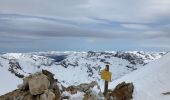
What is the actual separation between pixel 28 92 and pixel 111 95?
6515 millimetres

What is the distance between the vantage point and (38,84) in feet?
70.6

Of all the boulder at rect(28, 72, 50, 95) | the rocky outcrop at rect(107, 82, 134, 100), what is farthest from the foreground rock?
the rocky outcrop at rect(107, 82, 134, 100)

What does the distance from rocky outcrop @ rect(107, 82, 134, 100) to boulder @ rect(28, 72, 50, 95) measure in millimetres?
5672

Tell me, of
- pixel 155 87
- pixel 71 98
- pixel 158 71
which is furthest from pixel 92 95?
pixel 158 71

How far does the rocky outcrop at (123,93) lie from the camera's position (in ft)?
85.3

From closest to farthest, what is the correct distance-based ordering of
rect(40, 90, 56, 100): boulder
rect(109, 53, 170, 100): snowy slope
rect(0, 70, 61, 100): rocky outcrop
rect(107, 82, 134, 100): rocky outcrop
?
rect(40, 90, 56, 100): boulder
rect(0, 70, 61, 100): rocky outcrop
rect(107, 82, 134, 100): rocky outcrop
rect(109, 53, 170, 100): snowy slope

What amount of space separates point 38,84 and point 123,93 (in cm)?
709

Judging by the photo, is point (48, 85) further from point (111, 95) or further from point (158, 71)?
point (158, 71)

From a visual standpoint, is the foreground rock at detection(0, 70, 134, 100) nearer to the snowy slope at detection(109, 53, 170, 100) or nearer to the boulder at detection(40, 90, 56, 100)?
the boulder at detection(40, 90, 56, 100)

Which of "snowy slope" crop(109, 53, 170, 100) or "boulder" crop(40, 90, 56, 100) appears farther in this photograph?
"snowy slope" crop(109, 53, 170, 100)

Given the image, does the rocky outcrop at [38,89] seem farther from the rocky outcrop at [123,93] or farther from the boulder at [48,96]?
the rocky outcrop at [123,93]

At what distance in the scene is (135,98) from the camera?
85.1 ft

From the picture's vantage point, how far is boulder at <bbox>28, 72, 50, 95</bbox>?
2145cm

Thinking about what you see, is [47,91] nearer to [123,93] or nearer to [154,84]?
[123,93]
